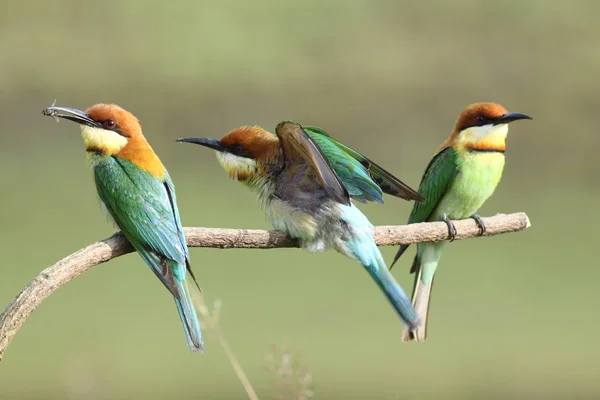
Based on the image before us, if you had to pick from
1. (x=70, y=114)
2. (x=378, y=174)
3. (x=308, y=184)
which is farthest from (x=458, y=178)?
(x=70, y=114)

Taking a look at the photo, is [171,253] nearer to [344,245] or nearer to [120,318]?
[344,245]

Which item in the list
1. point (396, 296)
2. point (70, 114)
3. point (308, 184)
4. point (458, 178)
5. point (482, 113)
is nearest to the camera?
point (396, 296)

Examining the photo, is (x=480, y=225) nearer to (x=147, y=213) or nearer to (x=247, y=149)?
(x=247, y=149)

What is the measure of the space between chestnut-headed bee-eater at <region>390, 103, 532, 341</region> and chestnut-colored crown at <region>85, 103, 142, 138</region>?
40.3 inches

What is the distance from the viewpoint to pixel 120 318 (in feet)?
21.0

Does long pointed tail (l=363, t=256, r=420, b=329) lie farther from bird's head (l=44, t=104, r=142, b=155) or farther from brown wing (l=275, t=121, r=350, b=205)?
bird's head (l=44, t=104, r=142, b=155)

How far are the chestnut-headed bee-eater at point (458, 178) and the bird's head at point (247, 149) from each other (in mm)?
872

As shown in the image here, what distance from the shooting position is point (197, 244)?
2.19 metres

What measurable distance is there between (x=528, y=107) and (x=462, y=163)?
6539 mm

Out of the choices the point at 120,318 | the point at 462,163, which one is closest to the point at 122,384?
the point at 120,318

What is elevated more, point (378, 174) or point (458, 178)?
point (378, 174)

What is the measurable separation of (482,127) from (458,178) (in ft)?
0.62

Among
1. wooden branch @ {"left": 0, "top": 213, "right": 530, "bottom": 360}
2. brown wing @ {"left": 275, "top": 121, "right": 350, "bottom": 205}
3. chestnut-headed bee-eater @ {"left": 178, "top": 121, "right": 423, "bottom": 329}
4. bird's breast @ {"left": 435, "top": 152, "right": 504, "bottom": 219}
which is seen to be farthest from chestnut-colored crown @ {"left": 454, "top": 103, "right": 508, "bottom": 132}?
brown wing @ {"left": 275, "top": 121, "right": 350, "bottom": 205}

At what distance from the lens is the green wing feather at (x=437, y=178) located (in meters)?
3.31
